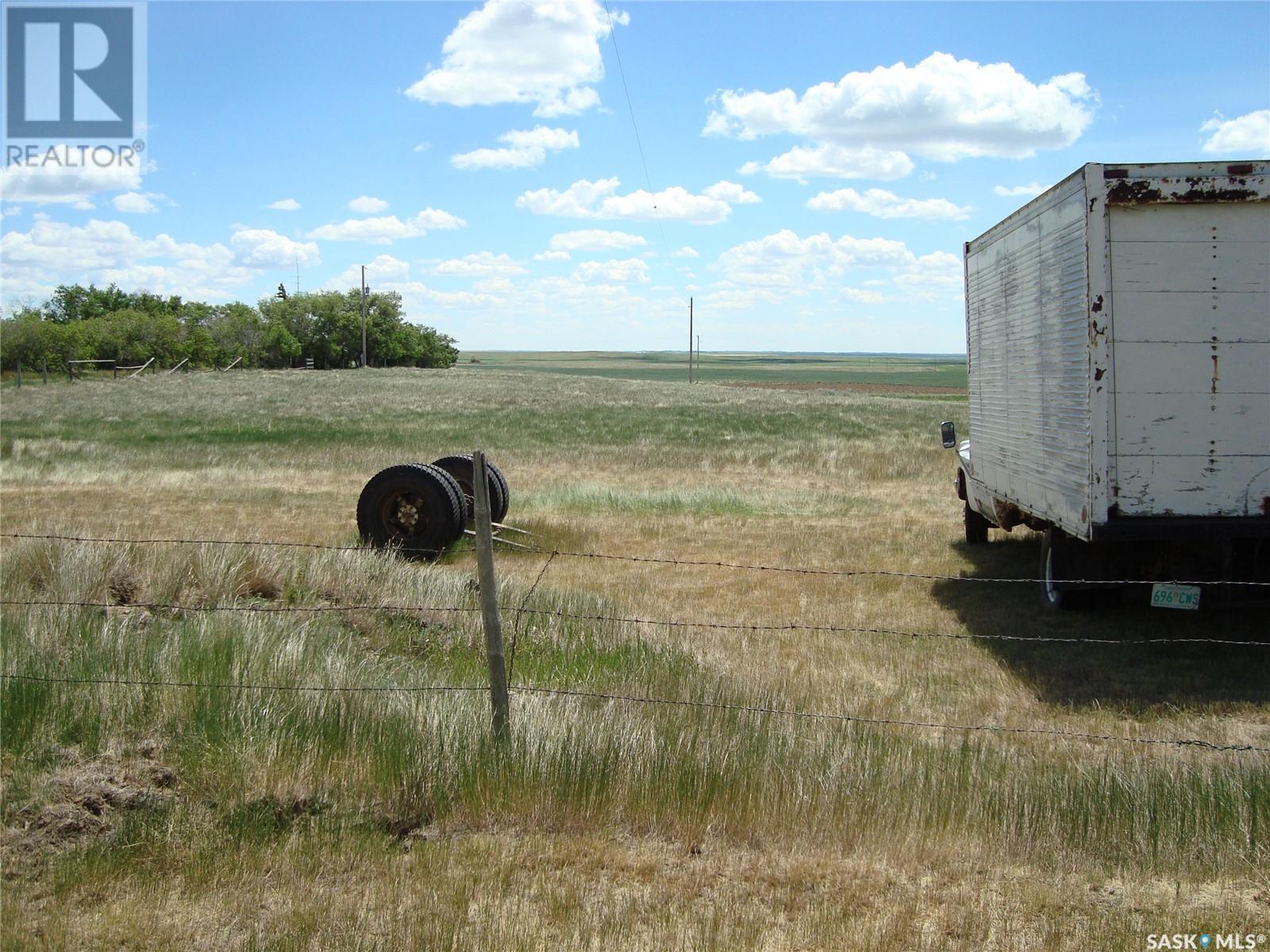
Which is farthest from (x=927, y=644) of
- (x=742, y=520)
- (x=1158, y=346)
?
(x=742, y=520)

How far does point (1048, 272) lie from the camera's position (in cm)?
853

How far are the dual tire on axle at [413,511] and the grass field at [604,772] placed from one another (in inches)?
88.0

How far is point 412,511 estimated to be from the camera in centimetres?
1296

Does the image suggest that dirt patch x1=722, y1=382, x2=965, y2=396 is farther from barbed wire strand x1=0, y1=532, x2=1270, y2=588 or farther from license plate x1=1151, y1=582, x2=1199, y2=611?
license plate x1=1151, y1=582, x2=1199, y2=611

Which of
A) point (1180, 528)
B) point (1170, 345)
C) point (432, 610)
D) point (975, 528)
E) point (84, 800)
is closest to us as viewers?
point (84, 800)

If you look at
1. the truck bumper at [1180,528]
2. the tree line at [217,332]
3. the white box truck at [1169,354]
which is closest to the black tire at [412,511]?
the white box truck at [1169,354]

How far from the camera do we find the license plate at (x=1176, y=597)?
783 cm

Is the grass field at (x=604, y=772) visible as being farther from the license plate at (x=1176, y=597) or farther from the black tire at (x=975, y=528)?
the black tire at (x=975, y=528)

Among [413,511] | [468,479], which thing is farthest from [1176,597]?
[468,479]

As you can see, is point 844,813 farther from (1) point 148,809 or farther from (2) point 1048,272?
(2) point 1048,272

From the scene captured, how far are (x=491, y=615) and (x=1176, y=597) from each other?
5.26 metres

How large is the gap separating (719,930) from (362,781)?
5.97ft

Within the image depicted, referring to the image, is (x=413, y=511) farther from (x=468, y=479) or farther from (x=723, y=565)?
(x=723, y=565)

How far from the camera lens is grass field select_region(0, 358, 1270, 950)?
13.3 ft
